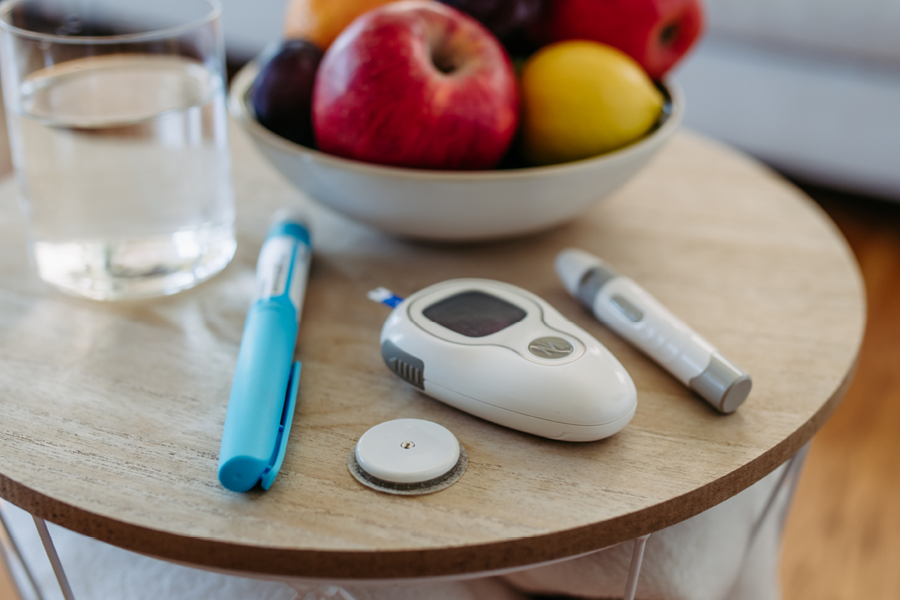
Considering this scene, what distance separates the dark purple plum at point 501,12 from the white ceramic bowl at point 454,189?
0.12 metres

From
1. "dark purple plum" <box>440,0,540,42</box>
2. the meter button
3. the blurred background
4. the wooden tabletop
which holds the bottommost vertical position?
the blurred background

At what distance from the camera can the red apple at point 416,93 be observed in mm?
438

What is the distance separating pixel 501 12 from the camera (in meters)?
0.53

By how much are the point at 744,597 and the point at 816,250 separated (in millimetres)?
245

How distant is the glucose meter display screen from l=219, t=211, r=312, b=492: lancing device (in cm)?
8

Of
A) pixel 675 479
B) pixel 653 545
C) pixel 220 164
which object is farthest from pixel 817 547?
pixel 220 164

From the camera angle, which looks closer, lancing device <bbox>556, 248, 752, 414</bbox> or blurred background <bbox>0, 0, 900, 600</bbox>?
lancing device <bbox>556, 248, 752, 414</bbox>

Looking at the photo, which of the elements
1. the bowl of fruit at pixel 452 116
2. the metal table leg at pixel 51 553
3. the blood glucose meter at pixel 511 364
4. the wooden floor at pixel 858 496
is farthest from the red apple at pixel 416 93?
the wooden floor at pixel 858 496

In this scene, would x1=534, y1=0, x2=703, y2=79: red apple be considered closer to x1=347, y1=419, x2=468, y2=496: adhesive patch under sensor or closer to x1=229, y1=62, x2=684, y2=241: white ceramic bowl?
x1=229, y1=62, x2=684, y2=241: white ceramic bowl

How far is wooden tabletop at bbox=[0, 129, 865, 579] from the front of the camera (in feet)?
0.99

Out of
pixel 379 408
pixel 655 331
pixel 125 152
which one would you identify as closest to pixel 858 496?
pixel 655 331

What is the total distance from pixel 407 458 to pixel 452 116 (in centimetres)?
21

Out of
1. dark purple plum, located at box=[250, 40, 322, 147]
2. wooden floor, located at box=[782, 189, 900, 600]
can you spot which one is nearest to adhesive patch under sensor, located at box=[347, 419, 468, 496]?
dark purple plum, located at box=[250, 40, 322, 147]

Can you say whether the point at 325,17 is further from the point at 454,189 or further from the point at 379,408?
the point at 379,408
